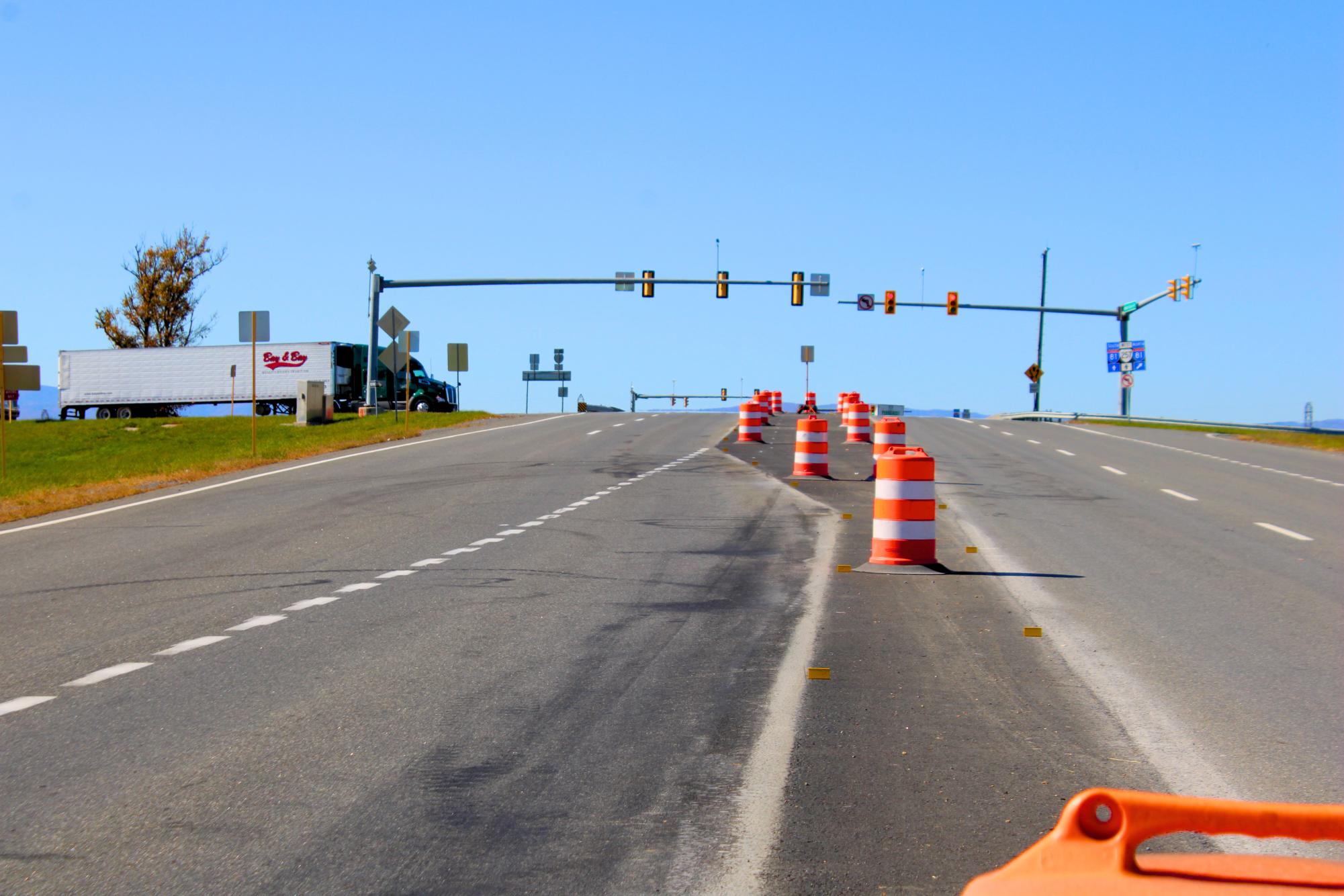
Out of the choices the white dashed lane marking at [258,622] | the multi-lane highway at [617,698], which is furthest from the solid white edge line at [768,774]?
the white dashed lane marking at [258,622]

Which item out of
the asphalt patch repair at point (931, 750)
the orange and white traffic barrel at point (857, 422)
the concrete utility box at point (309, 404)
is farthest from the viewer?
the concrete utility box at point (309, 404)

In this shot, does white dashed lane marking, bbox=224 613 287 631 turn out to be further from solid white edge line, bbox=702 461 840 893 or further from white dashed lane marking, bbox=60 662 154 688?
solid white edge line, bbox=702 461 840 893

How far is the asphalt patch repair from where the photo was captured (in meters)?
4.20

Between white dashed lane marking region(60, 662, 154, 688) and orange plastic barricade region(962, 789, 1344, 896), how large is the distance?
5527 millimetres

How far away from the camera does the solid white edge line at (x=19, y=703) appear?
20.4 feet

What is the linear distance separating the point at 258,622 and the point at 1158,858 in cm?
702

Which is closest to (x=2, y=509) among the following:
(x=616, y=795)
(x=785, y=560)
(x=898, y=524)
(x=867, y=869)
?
(x=785, y=560)

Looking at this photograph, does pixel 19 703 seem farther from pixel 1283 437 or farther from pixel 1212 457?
pixel 1283 437

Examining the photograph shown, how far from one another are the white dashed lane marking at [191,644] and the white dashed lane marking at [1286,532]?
37.1 feet

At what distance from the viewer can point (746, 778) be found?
5051 millimetres

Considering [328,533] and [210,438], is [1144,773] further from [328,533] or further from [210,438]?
[210,438]

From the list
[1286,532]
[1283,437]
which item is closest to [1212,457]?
[1283,437]

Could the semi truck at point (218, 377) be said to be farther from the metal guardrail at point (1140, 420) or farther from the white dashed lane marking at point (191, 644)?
the white dashed lane marking at point (191, 644)

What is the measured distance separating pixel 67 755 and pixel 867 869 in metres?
3.34
